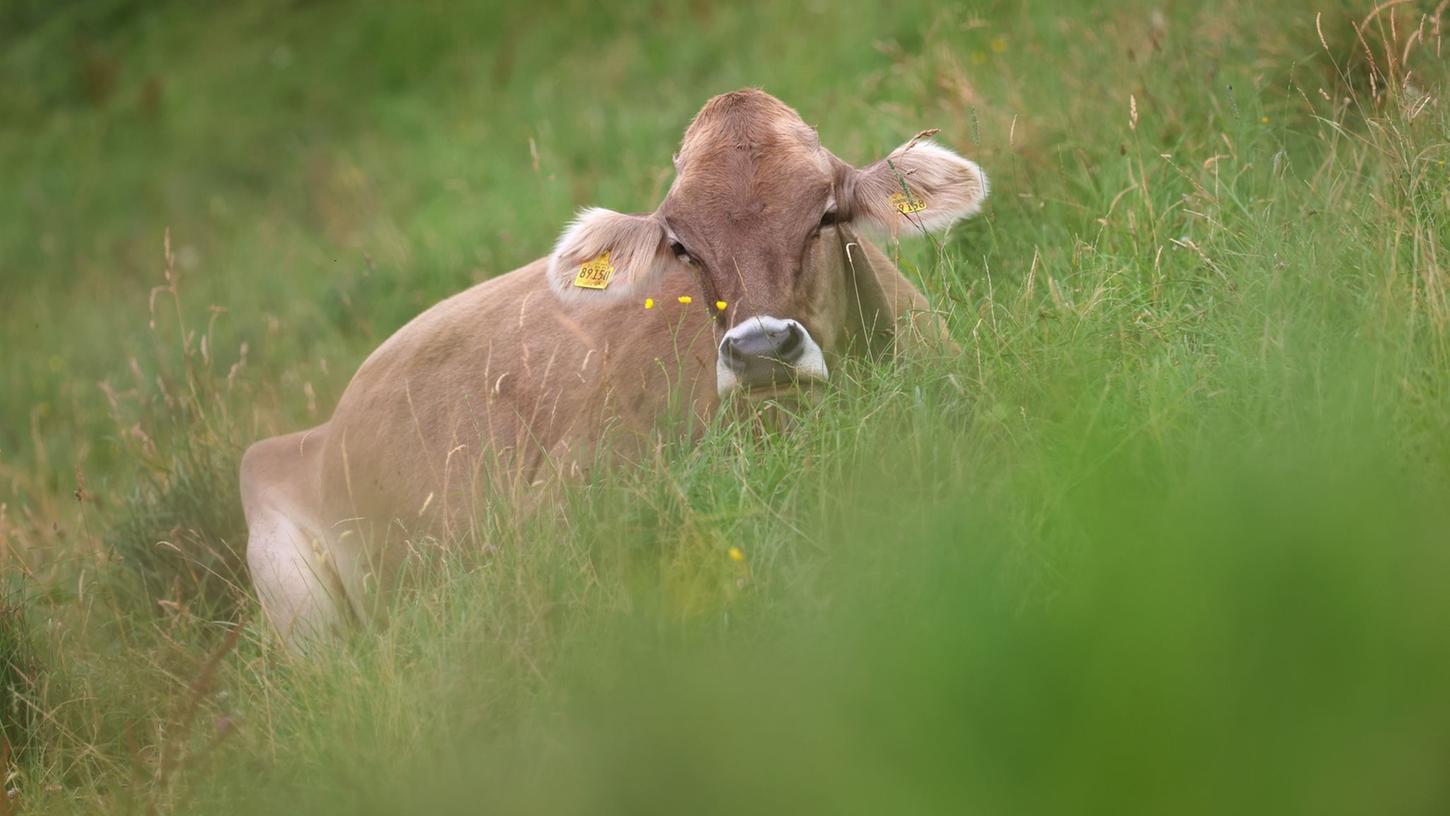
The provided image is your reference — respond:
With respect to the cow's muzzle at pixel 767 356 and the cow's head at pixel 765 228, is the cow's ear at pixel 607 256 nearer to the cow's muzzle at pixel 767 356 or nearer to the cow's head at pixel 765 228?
the cow's head at pixel 765 228

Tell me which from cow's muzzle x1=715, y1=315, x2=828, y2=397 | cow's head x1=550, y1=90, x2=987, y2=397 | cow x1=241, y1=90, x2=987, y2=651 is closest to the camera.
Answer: cow's muzzle x1=715, y1=315, x2=828, y2=397

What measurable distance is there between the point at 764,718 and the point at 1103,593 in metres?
0.49

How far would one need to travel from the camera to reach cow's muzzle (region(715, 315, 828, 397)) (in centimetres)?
411

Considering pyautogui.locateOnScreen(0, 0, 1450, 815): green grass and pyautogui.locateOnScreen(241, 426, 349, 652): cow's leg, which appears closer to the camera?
pyautogui.locateOnScreen(0, 0, 1450, 815): green grass

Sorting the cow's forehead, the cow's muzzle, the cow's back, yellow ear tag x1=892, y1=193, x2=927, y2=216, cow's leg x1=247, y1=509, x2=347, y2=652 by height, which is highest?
the cow's forehead

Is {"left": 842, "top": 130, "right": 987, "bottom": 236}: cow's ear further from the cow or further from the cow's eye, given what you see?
the cow's eye

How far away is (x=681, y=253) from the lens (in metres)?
4.67

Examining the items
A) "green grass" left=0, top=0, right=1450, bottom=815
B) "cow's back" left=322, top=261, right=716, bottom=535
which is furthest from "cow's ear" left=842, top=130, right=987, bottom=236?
"cow's back" left=322, top=261, right=716, bottom=535

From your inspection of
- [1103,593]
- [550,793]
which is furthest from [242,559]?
[1103,593]

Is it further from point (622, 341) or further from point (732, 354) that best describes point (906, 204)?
point (622, 341)

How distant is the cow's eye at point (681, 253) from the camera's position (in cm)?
461

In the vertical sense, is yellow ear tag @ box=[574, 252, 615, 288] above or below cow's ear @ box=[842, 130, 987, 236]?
below

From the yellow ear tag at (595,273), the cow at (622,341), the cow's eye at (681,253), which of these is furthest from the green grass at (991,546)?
the yellow ear tag at (595,273)

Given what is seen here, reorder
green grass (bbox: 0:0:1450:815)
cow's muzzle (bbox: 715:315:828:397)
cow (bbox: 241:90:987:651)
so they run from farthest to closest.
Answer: cow (bbox: 241:90:987:651)
cow's muzzle (bbox: 715:315:828:397)
green grass (bbox: 0:0:1450:815)
